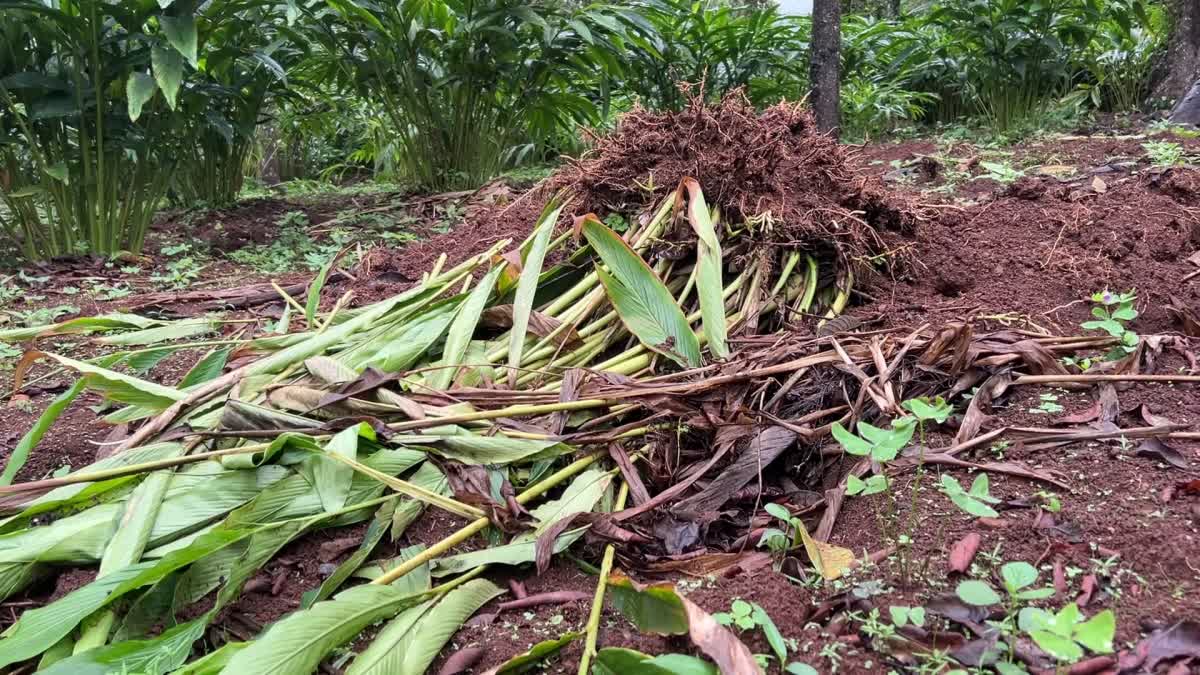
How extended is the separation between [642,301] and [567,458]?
381 millimetres

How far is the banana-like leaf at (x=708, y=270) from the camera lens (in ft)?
4.80

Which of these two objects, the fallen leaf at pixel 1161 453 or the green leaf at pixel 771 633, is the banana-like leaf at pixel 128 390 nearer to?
the green leaf at pixel 771 633

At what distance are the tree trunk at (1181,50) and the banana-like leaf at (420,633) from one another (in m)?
6.20

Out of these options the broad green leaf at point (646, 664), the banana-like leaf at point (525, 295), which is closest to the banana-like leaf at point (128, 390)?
the banana-like leaf at point (525, 295)

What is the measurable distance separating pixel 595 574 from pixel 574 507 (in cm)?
12

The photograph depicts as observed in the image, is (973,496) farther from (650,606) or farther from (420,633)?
(420,633)

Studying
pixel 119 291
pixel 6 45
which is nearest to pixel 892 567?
pixel 119 291

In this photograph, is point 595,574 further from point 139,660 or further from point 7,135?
point 7,135

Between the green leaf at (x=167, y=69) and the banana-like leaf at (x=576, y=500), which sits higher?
the green leaf at (x=167, y=69)

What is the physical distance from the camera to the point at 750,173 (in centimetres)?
183

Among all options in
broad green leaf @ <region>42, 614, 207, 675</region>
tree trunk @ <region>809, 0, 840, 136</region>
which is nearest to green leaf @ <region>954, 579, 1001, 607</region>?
broad green leaf @ <region>42, 614, 207, 675</region>

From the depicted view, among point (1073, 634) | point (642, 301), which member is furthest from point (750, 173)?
point (1073, 634)

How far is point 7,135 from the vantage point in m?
3.07

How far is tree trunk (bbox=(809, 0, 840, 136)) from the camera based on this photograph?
12.7 ft
